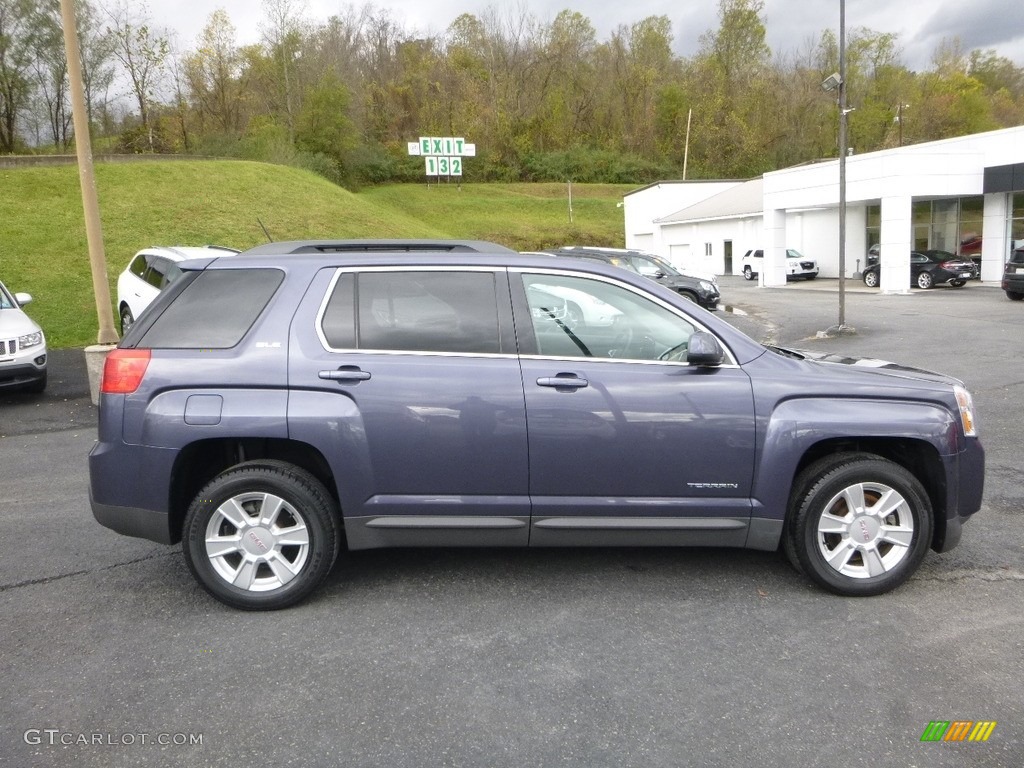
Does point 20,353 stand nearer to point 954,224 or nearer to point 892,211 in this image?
point 892,211

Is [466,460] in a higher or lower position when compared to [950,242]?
lower

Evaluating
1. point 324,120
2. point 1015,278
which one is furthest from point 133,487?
point 324,120

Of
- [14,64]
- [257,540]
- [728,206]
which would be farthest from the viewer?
[728,206]

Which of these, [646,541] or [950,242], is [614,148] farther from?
[646,541]

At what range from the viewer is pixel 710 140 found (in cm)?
7912

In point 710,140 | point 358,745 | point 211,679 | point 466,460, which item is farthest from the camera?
point 710,140

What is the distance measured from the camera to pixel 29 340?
9.85 m

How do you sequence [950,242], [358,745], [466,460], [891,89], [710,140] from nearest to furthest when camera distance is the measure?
1. [358,745]
2. [466,460]
3. [950,242]
4. [891,89]
5. [710,140]

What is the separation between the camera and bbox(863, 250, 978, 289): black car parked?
89.6ft

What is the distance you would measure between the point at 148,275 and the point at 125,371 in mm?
9218

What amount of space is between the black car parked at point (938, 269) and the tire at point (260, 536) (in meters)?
28.0

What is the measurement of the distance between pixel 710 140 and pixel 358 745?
272 feet

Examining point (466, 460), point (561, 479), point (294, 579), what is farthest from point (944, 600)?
point (294, 579)

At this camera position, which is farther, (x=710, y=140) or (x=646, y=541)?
(x=710, y=140)
